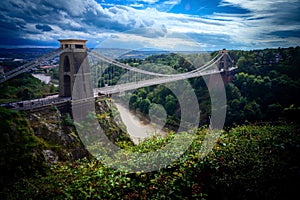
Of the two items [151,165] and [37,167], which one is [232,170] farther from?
[37,167]

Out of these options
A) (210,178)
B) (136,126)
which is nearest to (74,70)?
(136,126)

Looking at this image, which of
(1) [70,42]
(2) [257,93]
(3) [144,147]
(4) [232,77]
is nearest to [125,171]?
(3) [144,147]

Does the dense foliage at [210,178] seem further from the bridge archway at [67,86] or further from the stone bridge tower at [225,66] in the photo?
the stone bridge tower at [225,66]

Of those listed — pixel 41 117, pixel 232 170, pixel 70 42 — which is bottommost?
pixel 41 117

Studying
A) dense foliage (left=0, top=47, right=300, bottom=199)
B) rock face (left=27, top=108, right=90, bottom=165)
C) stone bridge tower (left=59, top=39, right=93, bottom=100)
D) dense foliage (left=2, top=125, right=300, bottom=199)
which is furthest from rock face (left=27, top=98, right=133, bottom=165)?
dense foliage (left=2, top=125, right=300, bottom=199)

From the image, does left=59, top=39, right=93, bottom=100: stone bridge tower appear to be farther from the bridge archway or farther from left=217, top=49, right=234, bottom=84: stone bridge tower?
left=217, top=49, right=234, bottom=84: stone bridge tower

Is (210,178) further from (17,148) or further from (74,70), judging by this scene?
(74,70)

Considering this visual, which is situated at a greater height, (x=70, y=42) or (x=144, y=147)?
(x=70, y=42)
